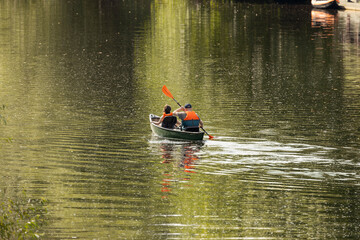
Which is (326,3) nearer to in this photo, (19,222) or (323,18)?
(323,18)

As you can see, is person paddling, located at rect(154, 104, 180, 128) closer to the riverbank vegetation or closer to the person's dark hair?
the person's dark hair

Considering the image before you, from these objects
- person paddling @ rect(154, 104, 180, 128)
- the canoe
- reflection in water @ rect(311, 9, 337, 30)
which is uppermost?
reflection in water @ rect(311, 9, 337, 30)

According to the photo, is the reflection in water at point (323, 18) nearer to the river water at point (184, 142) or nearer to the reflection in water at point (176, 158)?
the river water at point (184, 142)

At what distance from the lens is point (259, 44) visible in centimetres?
5703

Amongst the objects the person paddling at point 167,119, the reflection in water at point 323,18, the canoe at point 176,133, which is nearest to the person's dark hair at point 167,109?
the person paddling at point 167,119

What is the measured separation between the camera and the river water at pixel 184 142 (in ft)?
53.6

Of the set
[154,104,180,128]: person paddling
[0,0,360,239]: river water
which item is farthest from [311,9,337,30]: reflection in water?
[154,104,180,128]: person paddling

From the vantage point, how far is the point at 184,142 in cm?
2491

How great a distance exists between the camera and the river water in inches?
643

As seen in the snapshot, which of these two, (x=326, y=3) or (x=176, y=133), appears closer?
(x=176, y=133)

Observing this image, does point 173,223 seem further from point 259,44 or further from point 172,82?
point 259,44

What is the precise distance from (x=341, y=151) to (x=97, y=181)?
8.32m

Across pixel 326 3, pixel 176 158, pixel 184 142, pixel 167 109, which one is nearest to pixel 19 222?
pixel 176 158

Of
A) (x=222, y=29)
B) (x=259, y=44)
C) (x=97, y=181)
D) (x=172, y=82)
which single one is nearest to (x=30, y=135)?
(x=97, y=181)
